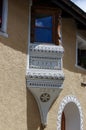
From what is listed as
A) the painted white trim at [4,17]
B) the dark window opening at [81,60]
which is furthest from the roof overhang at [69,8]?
the dark window opening at [81,60]

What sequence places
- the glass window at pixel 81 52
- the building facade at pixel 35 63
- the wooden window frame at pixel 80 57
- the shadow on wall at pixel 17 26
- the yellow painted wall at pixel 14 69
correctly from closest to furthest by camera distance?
the yellow painted wall at pixel 14 69, the building facade at pixel 35 63, the shadow on wall at pixel 17 26, the wooden window frame at pixel 80 57, the glass window at pixel 81 52

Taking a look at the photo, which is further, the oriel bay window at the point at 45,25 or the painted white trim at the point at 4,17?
the oriel bay window at the point at 45,25

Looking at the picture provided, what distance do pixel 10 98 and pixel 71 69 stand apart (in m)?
4.30

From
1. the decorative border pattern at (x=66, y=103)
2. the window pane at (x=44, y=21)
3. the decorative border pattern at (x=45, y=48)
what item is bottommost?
the decorative border pattern at (x=66, y=103)

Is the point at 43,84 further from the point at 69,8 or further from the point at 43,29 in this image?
the point at 69,8

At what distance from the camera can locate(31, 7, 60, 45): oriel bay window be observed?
14781 mm

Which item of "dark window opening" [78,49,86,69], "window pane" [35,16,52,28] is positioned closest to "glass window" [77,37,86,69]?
"dark window opening" [78,49,86,69]

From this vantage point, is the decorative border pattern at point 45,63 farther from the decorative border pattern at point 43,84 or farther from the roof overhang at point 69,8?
the roof overhang at point 69,8

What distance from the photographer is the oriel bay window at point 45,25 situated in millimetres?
14781

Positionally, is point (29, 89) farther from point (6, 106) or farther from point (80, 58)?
point (80, 58)

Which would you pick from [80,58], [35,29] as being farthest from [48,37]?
[80,58]

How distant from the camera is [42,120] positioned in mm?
14797

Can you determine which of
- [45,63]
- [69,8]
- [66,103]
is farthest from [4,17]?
[66,103]

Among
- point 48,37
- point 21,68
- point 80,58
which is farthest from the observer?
point 80,58
